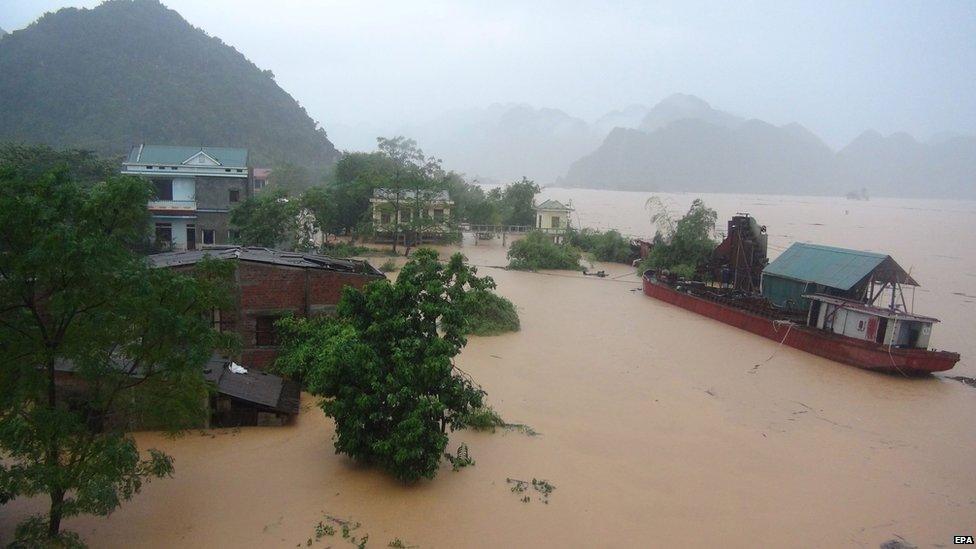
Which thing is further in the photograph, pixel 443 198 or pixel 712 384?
pixel 443 198

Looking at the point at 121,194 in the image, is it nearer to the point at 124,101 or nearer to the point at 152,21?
the point at 124,101

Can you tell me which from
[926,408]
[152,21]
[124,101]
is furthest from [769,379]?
[152,21]

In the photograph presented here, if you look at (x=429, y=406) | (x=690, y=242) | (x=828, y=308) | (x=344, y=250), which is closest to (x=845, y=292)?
(x=828, y=308)

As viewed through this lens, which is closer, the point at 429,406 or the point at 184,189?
the point at 429,406

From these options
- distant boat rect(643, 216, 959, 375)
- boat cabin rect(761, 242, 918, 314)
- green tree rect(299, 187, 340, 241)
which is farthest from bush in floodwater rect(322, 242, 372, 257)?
boat cabin rect(761, 242, 918, 314)

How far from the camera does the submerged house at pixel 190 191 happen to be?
28781 mm

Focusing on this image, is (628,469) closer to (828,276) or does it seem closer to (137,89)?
(828,276)

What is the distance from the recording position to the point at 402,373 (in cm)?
998

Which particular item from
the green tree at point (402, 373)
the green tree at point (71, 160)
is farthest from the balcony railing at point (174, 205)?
the green tree at point (402, 373)

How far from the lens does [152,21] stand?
7431cm

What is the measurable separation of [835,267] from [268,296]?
63.2ft

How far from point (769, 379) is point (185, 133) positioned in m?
60.2

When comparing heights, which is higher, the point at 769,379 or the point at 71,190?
the point at 71,190

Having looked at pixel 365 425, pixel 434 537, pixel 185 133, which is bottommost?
pixel 434 537
